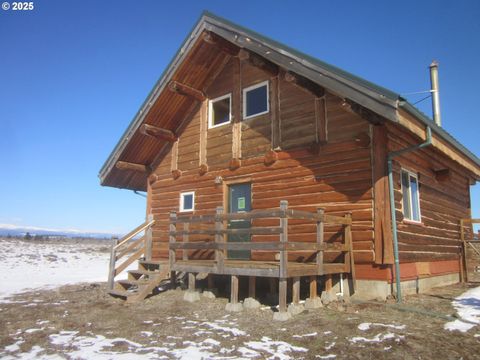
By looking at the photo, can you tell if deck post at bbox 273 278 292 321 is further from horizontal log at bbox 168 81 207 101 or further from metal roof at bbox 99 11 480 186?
horizontal log at bbox 168 81 207 101

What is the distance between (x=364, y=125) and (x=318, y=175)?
1.68m

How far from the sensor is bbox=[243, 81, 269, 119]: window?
12.3m

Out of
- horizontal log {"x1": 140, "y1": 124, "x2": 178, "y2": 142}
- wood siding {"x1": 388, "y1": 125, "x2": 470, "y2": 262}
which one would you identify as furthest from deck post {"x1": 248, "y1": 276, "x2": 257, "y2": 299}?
horizontal log {"x1": 140, "y1": 124, "x2": 178, "y2": 142}

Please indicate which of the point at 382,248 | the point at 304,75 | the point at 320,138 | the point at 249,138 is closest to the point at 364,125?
the point at 320,138

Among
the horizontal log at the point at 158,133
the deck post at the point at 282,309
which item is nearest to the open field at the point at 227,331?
the deck post at the point at 282,309

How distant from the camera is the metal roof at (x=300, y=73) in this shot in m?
8.52

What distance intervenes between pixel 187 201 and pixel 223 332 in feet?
24.3

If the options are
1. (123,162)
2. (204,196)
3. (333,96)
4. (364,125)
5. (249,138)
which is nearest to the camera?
(364,125)

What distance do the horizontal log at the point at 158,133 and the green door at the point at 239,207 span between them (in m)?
3.17

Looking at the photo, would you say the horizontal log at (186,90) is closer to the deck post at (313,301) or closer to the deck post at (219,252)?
the deck post at (219,252)

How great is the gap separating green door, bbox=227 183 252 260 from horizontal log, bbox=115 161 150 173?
13.8ft

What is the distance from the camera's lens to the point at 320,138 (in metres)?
10.7

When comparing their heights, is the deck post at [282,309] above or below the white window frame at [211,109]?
below

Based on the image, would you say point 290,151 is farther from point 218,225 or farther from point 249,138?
point 218,225
